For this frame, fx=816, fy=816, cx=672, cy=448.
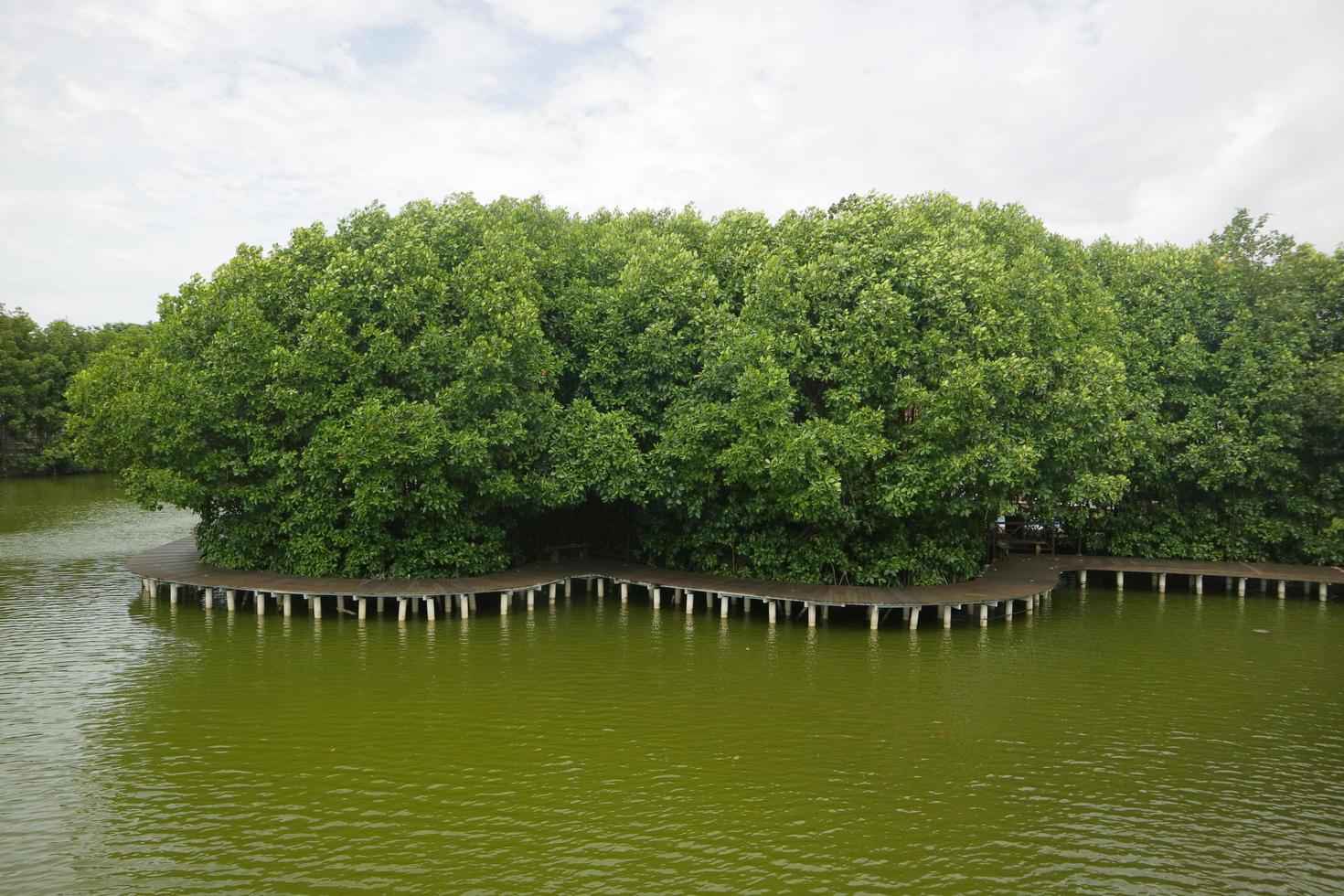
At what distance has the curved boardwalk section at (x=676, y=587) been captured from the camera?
22.8 m

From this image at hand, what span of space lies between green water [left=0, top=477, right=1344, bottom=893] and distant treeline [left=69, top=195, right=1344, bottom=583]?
336cm

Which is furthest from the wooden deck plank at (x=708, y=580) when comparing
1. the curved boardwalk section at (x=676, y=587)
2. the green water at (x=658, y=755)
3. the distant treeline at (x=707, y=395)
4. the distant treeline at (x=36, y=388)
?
the distant treeline at (x=36, y=388)

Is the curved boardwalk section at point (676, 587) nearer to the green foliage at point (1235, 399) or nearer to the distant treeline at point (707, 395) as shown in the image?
the distant treeline at point (707, 395)

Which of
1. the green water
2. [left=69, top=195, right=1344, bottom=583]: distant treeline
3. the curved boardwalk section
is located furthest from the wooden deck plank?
the green water

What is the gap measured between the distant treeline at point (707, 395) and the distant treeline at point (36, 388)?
3622cm

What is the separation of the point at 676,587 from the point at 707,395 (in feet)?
19.1

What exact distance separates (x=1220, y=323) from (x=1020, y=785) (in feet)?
76.5

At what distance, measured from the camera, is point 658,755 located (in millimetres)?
14039

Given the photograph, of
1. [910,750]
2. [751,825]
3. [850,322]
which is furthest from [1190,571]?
[751,825]

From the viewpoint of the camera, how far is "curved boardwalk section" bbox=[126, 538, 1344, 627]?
22.8 meters

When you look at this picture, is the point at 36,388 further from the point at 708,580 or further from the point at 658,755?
the point at 658,755

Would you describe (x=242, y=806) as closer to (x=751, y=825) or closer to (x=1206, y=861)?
(x=751, y=825)

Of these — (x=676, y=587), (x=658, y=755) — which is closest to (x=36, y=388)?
(x=676, y=587)

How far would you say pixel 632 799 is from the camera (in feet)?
40.7
